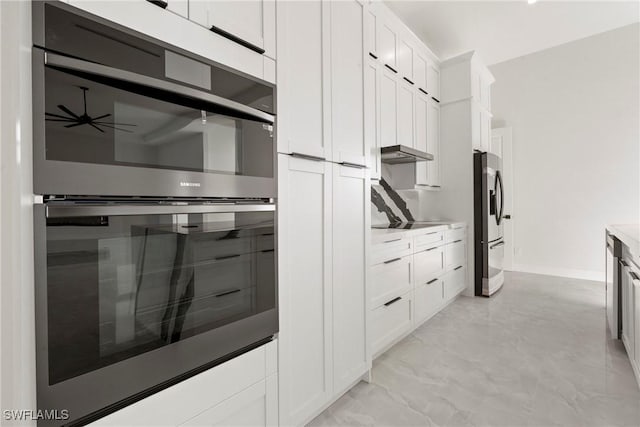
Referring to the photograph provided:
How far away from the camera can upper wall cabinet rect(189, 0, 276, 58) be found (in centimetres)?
101

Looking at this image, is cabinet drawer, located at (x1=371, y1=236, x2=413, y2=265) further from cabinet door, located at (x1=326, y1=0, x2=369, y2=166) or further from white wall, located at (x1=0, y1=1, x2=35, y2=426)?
white wall, located at (x1=0, y1=1, x2=35, y2=426)

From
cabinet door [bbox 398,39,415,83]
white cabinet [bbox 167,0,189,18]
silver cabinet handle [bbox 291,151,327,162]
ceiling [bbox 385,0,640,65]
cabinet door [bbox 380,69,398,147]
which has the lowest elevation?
silver cabinet handle [bbox 291,151,327,162]

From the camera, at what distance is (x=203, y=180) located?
0.99 metres

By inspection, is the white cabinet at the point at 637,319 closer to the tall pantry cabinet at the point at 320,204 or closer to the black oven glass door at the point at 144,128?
the tall pantry cabinet at the point at 320,204

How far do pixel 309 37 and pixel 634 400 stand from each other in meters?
2.55

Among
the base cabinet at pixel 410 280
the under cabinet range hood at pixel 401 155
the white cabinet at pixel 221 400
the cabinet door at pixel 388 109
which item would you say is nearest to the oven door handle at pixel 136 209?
the white cabinet at pixel 221 400

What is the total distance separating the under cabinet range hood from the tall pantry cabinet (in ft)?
3.33

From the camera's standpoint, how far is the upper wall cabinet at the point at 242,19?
1008 mm

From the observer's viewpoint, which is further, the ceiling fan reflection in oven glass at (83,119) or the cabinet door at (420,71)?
the cabinet door at (420,71)

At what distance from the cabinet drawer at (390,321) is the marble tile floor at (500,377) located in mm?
117

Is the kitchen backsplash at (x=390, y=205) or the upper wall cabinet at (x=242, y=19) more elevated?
the upper wall cabinet at (x=242, y=19)

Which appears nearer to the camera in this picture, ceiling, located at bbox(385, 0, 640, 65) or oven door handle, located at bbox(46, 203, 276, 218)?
oven door handle, located at bbox(46, 203, 276, 218)

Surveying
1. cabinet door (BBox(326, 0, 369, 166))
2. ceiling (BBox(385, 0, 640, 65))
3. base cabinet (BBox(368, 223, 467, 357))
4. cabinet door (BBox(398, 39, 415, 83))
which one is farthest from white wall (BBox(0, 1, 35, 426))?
ceiling (BBox(385, 0, 640, 65))

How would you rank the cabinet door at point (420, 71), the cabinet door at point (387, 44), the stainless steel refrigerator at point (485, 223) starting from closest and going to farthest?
the cabinet door at point (387, 44)
the cabinet door at point (420, 71)
the stainless steel refrigerator at point (485, 223)
